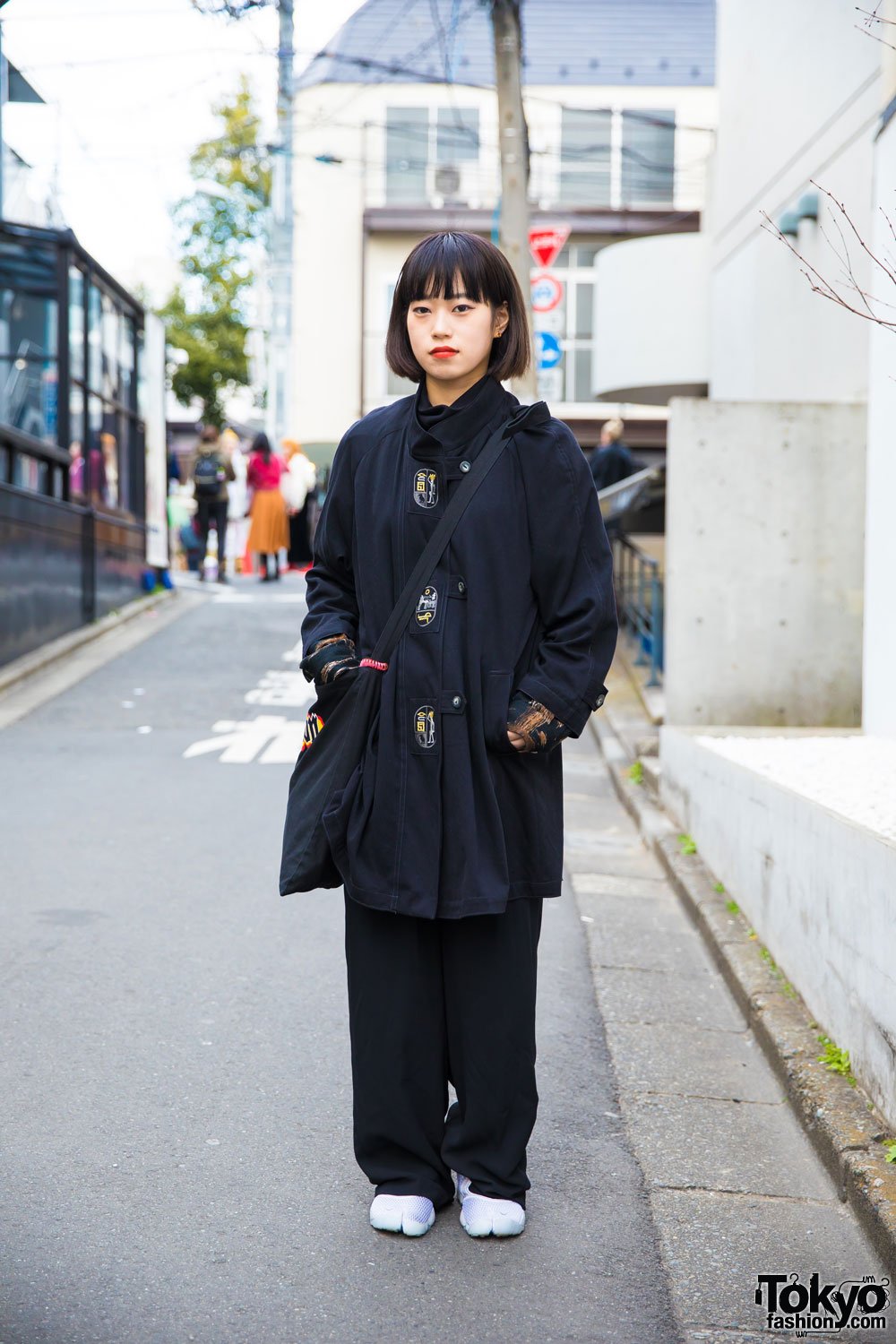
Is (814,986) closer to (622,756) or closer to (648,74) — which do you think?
(622,756)

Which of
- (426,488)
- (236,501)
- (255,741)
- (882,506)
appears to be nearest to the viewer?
(426,488)

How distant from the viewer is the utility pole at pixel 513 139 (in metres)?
13.2

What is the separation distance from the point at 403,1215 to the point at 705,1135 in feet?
3.40

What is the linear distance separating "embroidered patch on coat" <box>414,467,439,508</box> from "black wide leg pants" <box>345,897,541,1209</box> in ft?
2.67

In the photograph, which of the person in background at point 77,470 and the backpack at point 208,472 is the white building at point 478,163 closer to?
the backpack at point 208,472

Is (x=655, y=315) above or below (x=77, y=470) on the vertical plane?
above

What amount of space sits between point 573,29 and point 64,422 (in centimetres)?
1997

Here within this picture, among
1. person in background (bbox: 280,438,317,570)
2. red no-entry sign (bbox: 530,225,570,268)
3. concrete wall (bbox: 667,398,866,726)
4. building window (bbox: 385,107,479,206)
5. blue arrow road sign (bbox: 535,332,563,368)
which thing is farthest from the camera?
building window (bbox: 385,107,479,206)

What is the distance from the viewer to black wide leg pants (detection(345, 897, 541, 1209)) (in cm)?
296

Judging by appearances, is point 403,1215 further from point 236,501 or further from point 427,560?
point 236,501

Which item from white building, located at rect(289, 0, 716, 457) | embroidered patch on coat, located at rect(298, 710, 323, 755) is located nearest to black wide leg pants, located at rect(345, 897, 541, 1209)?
embroidered patch on coat, located at rect(298, 710, 323, 755)

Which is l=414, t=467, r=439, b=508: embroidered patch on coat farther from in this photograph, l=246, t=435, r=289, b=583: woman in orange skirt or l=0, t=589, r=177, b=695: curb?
l=246, t=435, r=289, b=583: woman in orange skirt

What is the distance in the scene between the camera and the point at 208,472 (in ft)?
64.0

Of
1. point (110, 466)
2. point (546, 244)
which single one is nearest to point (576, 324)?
point (110, 466)
